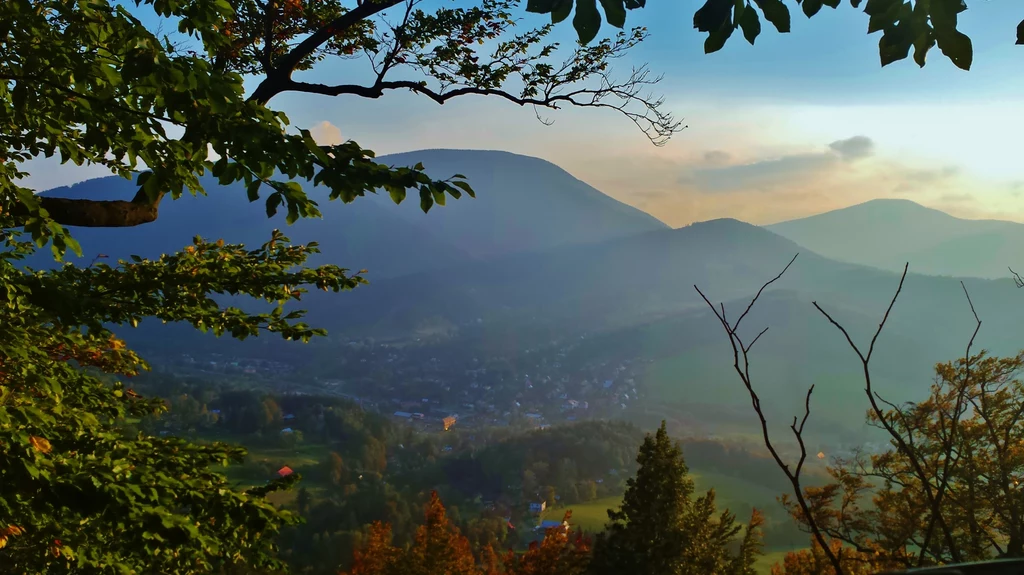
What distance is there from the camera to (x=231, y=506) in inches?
152

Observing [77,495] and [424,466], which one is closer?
[77,495]

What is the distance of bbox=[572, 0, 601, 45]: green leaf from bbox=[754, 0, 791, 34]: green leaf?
49cm

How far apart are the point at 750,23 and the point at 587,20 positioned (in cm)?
51

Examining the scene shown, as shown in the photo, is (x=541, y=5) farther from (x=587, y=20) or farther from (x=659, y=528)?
(x=659, y=528)

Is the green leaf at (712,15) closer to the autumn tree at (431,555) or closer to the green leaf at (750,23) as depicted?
the green leaf at (750,23)

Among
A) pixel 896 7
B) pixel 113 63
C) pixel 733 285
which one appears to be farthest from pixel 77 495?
pixel 733 285

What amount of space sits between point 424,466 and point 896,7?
74884 mm

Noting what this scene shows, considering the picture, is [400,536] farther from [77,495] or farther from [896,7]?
[896,7]

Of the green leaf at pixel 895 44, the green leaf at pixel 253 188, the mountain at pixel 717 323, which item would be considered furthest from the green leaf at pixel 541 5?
the mountain at pixel 717 323

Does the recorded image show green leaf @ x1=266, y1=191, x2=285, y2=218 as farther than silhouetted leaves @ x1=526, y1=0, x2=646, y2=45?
Yes

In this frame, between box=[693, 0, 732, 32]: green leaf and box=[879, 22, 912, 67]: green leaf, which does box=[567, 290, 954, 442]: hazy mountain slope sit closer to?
box=[879, 22, 912, 67]: green leaf

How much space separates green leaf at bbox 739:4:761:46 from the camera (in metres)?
1.76

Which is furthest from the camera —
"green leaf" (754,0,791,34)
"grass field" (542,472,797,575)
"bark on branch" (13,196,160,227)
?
"grass field" (542,472,797,575)

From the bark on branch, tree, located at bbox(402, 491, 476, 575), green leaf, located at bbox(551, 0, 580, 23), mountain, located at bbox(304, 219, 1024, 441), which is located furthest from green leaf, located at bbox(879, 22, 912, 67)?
mountain, located at bbox(304, 219, 1024, 441)
